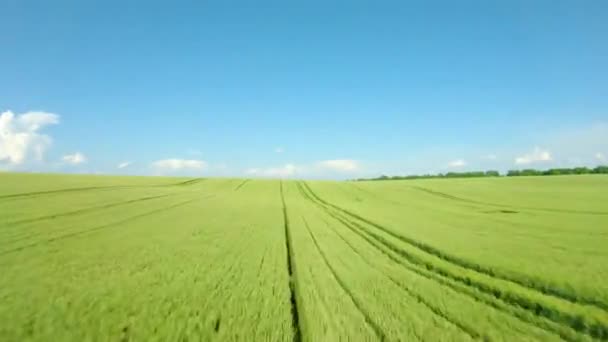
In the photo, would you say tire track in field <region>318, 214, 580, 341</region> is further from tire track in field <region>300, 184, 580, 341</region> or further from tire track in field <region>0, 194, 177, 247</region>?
tire track in field <region>0, 194, 177, 247</region>

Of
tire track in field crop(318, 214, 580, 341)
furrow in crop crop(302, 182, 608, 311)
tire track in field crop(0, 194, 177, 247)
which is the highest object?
tire track in field crop(0, 194, 177, 247)

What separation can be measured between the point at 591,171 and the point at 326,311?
88121 mm

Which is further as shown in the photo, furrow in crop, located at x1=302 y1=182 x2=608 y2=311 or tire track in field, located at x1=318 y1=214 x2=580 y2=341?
furrow in crop, located at x1=302 y1=182 x2=608 y2=311

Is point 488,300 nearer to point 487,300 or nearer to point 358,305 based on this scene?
point 487,300

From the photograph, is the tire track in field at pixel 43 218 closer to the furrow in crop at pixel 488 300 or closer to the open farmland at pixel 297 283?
the open farmland at pixel 297 283

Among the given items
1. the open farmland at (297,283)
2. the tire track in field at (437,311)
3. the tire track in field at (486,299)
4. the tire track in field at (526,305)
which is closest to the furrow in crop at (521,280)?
the open farmland at (297,283)

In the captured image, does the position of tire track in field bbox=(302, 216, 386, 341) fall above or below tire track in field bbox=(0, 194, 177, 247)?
below

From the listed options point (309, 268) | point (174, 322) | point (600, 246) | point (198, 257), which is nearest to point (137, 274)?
point (198, 257)

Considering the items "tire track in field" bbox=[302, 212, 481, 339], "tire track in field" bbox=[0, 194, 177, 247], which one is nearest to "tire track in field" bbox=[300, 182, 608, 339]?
"tire track in field" bbox=[302, 212, 481, 339]

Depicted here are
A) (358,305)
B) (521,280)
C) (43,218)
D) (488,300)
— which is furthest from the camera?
(43,218)

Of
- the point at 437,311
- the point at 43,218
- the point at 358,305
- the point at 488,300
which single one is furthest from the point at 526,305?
the point at 43,218

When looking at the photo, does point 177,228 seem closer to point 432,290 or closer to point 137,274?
point 137,274

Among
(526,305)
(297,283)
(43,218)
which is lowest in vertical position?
(526,305)

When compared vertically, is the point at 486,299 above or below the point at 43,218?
below
